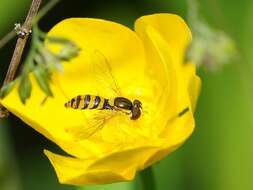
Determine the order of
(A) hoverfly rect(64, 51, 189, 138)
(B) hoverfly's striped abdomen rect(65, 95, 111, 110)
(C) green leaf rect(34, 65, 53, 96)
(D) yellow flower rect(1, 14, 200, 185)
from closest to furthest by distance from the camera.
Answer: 1. (C) green leaf rect(34, 65, 53, 96)
2. (D) yellow flower rect(1, 14, 200, 185)
3. (B) hoverfly's striped abdomen rect(65, 95, 111, 110)
4. (A) hoverfly rect(64, 51, 189, 138)

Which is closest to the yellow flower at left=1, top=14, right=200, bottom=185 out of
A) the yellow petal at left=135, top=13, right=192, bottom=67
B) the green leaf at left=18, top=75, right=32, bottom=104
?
the yellow petal at left=135, top=13, right=192, bottom=67

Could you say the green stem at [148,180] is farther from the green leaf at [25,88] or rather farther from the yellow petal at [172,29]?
the green leaf at [25,88]

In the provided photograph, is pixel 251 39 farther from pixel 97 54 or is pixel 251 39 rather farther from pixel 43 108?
pixel 43 108

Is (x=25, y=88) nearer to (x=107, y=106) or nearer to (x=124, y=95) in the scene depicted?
(x=107, y=106)

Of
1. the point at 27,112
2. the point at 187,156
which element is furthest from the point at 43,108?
the point at 187,156

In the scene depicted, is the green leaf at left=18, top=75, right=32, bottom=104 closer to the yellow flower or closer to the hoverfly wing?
the yellow flower

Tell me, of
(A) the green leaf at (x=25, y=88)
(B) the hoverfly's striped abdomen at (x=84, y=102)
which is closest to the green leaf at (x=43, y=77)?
(A) the green leaf at (x=25, y=88)
